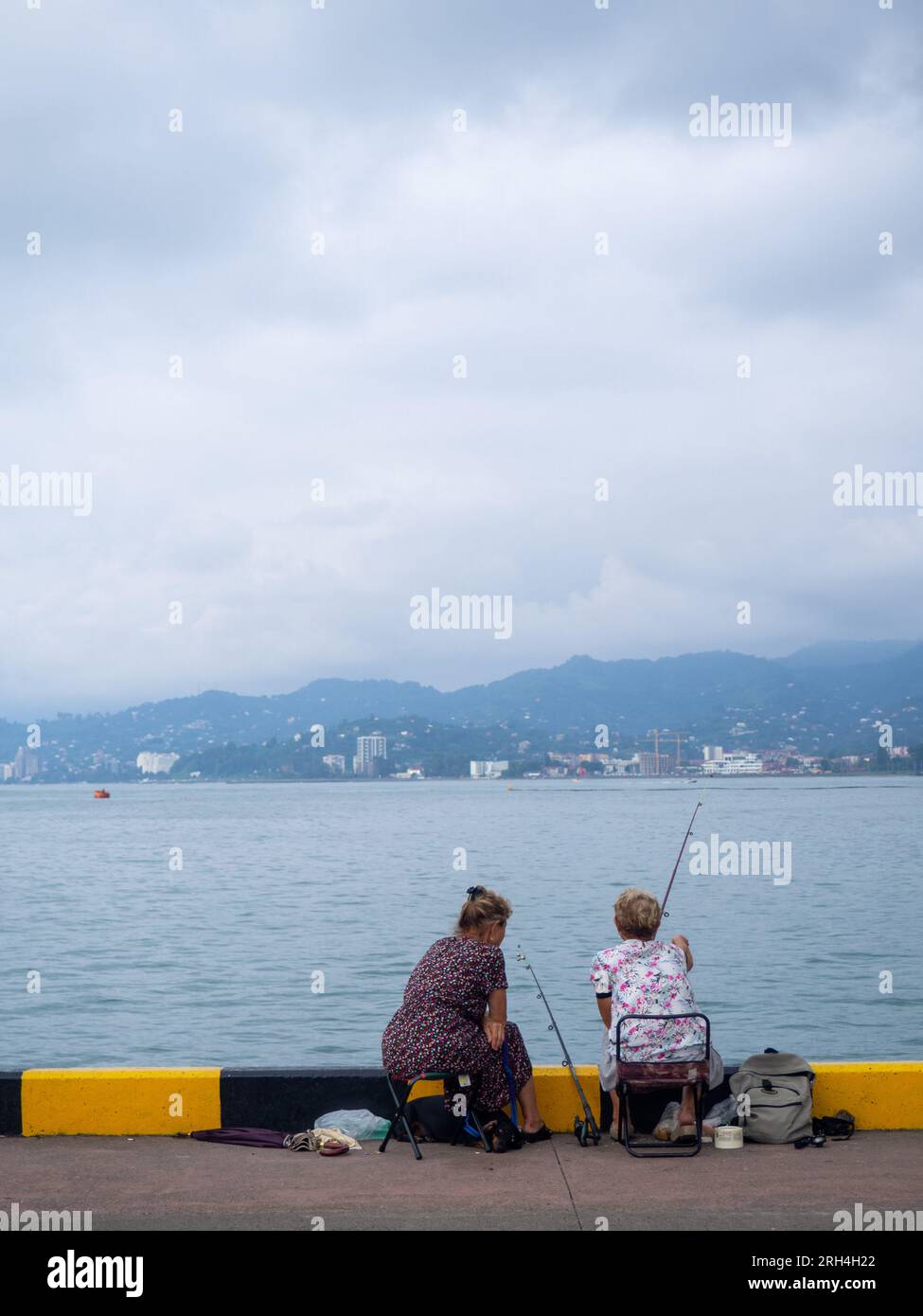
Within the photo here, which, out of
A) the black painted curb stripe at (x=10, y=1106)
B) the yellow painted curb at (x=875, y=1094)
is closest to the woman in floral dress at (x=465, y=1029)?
the yellow painted curb at (x=875, y=1094)

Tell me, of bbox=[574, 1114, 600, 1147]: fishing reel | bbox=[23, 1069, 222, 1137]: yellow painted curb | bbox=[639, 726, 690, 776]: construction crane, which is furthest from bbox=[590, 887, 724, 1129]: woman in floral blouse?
bbox=[639, 726, 690, 776]: construction crane

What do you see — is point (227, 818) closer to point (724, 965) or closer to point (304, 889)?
point (304, 889)

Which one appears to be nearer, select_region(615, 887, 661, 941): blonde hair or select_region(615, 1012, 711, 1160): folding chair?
select_region(615, 1012, 711, 1160): folding chair

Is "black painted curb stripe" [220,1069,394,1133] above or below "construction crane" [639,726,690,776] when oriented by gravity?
below

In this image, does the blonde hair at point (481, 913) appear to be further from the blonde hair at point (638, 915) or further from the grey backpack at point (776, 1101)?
the grey backpack at point (776, 1101)

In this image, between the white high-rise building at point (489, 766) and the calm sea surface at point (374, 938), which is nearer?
the calm sea surface at point (374, 938)

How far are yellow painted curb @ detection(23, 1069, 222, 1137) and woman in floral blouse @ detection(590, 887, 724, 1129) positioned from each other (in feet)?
Result: 6.16

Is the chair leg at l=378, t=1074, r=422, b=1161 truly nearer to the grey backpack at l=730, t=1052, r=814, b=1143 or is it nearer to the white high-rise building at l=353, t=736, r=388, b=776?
the grey backpack at l=730, t=1052, r=814, b=1143

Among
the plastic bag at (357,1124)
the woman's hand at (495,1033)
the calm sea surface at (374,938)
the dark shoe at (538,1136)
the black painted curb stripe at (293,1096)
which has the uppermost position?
the woman's hand at (495,1033)

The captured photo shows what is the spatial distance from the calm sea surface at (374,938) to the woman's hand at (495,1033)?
10.5 metres

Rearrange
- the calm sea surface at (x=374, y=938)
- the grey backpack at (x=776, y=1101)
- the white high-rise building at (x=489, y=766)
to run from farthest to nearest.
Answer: the white high-rise building at (x=489, y=766), the calm sea surface at (x=374, y=938), the grey backpack at (x=776, y=1101)

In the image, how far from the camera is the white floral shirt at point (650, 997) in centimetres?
645

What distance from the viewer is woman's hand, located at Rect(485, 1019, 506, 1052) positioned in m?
6.49

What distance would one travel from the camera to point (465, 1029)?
6555mm
